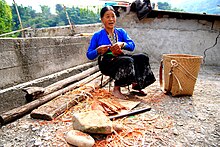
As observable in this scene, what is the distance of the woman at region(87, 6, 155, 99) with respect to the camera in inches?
118

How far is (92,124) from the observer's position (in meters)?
1.94

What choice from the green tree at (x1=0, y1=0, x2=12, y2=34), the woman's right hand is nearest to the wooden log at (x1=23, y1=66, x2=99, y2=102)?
the woman's right hand

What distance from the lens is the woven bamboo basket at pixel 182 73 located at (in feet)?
10.4

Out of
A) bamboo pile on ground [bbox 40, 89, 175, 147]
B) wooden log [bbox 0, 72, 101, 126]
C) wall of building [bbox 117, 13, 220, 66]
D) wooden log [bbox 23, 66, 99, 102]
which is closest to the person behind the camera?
bamboo pile on ground [bbox 40, 89, 175, 147]

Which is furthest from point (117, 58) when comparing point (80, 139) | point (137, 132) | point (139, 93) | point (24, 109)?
point (80, 139)

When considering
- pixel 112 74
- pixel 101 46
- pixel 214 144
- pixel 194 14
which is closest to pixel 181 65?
pixel 112 74

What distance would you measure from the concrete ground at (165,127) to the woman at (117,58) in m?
0.40

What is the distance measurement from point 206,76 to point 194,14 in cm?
192

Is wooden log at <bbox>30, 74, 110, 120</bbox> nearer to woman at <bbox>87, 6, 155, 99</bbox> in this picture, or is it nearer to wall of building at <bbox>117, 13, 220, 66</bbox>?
woman at <bbox>87, 6, 155, 99</bbox>

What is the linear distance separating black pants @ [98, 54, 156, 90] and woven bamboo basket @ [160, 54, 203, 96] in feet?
1.06

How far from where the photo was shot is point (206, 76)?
4.84 metres

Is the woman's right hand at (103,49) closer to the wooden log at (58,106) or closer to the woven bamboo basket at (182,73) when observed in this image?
the wooden log at (58,106)

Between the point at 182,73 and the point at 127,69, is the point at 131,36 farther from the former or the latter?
the point at 127,69

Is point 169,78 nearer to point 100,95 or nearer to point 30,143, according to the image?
point 100,95
